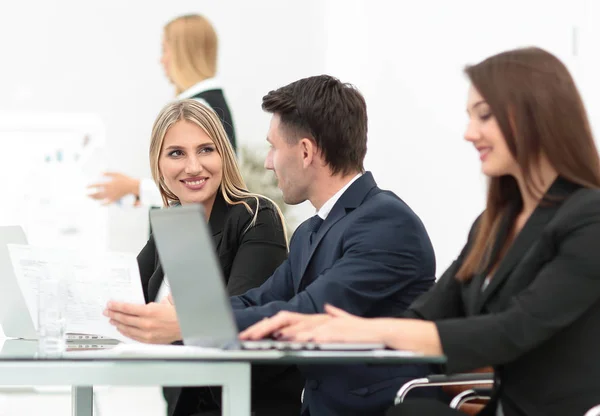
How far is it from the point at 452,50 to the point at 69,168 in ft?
7.41

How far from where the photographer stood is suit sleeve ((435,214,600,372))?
67.5 inches

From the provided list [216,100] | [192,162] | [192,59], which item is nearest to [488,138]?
[192,162]

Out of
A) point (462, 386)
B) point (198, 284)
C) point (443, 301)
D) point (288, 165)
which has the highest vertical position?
point (288, 165)

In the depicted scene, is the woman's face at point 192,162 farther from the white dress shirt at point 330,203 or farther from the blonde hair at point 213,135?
the white dress shirt at point 330,203

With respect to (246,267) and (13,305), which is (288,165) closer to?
(246,267)

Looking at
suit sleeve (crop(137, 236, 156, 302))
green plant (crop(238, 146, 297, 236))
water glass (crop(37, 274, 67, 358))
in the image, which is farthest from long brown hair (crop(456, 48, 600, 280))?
green plant (crop(238, 146, 297, 236))

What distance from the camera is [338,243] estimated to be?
232cm

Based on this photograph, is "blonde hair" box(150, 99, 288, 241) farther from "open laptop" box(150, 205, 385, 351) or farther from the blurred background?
the blurred background

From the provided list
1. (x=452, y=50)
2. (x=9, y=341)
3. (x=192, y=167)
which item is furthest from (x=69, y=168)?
(x=9, y=341)

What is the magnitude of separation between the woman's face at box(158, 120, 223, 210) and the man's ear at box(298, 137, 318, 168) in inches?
15.4

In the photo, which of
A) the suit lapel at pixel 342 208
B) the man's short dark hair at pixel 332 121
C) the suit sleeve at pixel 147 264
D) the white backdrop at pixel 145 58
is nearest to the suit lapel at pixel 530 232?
the suit lapel at pixel 342 208

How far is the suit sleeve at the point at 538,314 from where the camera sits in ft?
5.62

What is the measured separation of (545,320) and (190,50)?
340cm

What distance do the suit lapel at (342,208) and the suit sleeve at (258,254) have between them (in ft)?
0.66
